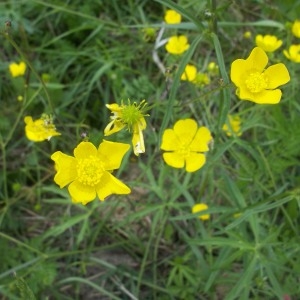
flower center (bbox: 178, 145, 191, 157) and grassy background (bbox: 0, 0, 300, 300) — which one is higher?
flower center (bbox: 178, 145, 191, 157)

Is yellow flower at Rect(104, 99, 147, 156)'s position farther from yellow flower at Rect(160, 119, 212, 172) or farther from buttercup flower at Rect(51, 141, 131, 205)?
yellow flower at Rect(160, 119, 212, 172)

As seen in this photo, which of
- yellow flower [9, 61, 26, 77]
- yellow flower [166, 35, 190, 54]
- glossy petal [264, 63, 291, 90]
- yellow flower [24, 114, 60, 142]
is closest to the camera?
glossy petal [264, 63, 291, 90]

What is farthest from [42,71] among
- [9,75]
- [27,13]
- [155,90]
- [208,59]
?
[208,59]

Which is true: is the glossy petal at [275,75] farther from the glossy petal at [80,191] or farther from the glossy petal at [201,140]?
the glossy petal at [80,191]

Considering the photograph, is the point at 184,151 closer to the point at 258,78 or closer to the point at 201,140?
the point at 201,140

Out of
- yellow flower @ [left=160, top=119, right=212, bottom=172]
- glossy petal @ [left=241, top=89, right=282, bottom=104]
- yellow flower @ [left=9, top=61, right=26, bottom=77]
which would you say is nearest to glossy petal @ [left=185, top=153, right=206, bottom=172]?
yellow flower @ [left=160, top=119, right=212, bottom=172]

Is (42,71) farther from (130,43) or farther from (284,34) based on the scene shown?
(284,34)

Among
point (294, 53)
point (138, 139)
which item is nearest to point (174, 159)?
point (138, 139)
